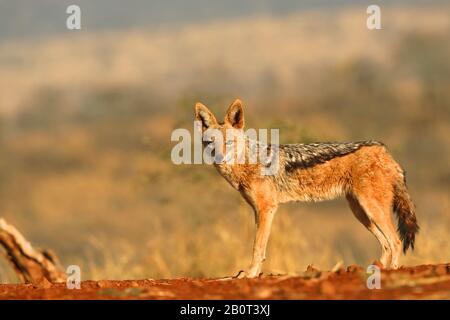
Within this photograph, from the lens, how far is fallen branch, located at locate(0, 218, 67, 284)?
13.3 metres

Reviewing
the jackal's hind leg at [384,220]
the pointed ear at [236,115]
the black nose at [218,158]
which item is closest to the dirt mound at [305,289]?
the jackal's hind leg at [384,220]

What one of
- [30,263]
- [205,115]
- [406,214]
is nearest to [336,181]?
[406,214]

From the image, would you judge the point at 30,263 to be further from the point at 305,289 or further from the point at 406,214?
the point at 305,289

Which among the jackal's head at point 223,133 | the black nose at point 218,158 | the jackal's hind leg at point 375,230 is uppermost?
the jackal's head at point 223,133

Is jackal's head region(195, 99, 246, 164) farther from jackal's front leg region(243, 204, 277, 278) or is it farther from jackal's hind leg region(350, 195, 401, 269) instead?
jackal's hind leg region(350, 195, 401, 269)

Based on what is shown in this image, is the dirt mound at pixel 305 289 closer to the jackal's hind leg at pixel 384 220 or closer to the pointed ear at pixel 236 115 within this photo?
the jackal's hind leg at pixel 384 220

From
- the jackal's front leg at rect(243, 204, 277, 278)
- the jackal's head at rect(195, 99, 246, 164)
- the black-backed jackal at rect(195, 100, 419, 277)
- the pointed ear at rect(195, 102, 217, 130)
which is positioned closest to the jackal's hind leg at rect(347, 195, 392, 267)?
the black-backed jackal at rect(195, 100, 419, 277)

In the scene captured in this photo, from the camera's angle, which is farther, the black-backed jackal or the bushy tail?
the bushy tail

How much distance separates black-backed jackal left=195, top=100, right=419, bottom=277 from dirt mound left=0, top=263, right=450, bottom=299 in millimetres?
2039

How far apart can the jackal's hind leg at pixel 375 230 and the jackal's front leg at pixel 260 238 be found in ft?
3.37

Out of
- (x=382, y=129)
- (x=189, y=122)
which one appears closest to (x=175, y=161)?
(x=189, y=122)

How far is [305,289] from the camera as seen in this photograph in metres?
7.94

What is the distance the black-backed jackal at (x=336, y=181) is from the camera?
11008mm
